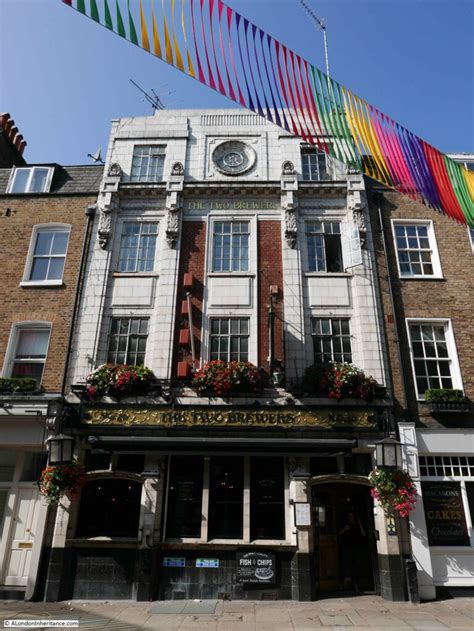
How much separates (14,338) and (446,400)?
13.6 meters

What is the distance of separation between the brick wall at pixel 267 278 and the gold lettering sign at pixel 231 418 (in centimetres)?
166

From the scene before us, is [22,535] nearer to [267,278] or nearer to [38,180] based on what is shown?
[267,278]

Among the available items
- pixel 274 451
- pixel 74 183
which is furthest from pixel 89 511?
pixel 74 183

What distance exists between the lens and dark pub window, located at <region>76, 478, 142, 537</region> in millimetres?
11414

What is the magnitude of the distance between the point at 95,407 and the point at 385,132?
11.2m

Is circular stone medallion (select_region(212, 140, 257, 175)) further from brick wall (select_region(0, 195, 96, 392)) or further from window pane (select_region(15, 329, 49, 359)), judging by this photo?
window pane (select_region(15, 329, 49, 359))

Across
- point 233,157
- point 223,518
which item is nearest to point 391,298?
point 233,157

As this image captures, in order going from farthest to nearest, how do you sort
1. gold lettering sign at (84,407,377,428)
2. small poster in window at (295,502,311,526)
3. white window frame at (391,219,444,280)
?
white window frame at (391,219,444,280) < gold lettering sign at (84,407,377,428) < small poster in window at (295,502,311,526)

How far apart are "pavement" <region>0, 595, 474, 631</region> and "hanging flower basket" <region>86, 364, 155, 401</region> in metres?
5.20

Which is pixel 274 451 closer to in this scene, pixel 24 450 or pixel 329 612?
pixel 329 612

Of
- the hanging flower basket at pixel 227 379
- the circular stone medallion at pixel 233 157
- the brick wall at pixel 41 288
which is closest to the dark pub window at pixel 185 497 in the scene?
the hanging flower basket at pixel 227 379

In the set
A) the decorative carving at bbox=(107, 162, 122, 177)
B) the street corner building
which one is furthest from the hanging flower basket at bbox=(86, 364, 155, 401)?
the decorative carving at bbox=(107, 162, 122, 177)

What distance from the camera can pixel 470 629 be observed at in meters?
7.94

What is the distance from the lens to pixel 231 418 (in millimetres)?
11773
